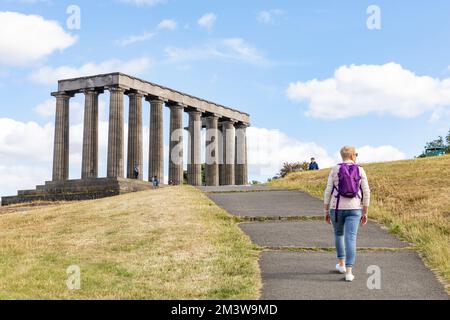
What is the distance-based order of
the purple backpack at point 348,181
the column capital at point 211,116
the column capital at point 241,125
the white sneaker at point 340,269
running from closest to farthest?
the purple backpack at point 348,181
the white sneaker at point 340,269
the column capital at point 211,116
the column capital at point 241,125

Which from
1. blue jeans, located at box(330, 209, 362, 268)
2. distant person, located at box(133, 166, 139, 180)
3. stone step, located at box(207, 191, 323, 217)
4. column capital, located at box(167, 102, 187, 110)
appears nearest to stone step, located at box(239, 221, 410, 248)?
stone step, located at box(207, 191, 323, 217)

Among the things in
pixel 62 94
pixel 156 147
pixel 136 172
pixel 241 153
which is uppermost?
pixel 62 94

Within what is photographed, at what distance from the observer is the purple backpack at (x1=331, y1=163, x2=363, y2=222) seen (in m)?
11.4

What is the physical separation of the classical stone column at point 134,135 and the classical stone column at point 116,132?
2.07 m

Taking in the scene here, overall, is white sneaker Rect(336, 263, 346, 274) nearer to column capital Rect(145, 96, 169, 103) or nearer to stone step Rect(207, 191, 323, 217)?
stone step Rect(207, 191, 323, 217)

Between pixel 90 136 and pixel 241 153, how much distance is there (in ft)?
86.4

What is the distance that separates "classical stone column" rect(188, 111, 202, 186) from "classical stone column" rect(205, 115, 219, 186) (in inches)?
148

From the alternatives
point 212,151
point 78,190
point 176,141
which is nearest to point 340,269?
point 78,190

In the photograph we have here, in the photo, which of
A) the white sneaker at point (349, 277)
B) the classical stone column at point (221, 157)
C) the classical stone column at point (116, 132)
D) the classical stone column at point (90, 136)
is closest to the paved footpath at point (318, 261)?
the white sneaker at point (349, 277)

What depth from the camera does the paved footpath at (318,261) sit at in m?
10.8

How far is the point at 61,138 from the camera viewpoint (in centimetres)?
6012

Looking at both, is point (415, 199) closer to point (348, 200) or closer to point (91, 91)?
point (348, 200)

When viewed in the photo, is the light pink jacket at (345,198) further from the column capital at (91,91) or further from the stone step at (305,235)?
the column capital at (91,91)
